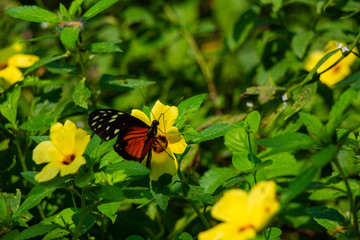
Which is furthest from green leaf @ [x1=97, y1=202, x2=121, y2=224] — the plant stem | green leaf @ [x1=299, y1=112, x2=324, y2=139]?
the plant stem

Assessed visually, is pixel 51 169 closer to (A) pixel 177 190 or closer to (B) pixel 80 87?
(A) pixel 177 190

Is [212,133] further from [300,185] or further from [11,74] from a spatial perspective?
[11,74]

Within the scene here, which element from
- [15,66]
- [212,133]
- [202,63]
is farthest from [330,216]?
[202,63]

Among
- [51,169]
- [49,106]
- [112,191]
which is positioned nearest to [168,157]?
[112,191]

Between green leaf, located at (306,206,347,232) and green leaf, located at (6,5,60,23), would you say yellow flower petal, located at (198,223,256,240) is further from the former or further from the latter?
green leaf, located at (6,5,60,23)

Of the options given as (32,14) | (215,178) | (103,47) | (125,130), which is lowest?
(215,178)

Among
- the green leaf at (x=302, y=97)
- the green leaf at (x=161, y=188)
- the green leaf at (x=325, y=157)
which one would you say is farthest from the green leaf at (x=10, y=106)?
the green leaf at (x=325, y=157)

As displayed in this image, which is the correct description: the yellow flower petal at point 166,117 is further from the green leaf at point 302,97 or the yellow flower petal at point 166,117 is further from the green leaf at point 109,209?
the green leaf at point 302,97
